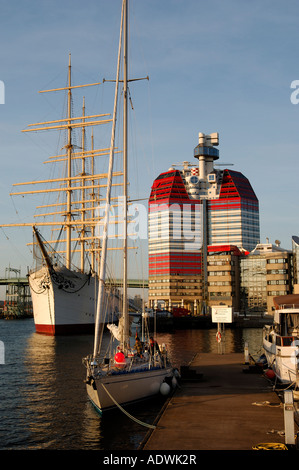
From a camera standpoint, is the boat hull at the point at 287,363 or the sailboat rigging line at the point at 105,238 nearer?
the sailboat rigging line at the point at 105,238

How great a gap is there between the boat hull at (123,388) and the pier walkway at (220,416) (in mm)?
1432

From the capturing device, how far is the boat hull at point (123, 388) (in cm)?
2186

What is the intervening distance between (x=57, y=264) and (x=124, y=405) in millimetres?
58260

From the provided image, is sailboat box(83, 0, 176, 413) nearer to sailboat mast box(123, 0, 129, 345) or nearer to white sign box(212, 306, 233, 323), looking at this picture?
sailboat mast box(123, 0, 129, 345)

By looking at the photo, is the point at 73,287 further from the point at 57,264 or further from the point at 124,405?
the point at 124,405

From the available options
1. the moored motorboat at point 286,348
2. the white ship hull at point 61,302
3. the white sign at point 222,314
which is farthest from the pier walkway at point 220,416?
the white ship hull at point 61,302

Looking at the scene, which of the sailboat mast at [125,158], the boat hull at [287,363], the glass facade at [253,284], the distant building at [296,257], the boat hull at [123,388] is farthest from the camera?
the glass facade at [253,284]

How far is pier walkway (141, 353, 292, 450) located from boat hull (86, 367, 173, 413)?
1432 millimetres

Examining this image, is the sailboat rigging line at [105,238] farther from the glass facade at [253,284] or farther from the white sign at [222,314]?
the glass facade at [253,284]

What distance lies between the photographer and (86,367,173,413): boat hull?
71.7 feet

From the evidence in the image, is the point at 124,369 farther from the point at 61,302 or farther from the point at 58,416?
the point at 61,302

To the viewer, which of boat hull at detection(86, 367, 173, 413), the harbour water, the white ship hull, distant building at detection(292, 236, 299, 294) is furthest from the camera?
distant building at detection(292, 236, 299, 294)

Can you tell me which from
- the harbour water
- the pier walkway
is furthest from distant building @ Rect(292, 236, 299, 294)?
the pier walkway
